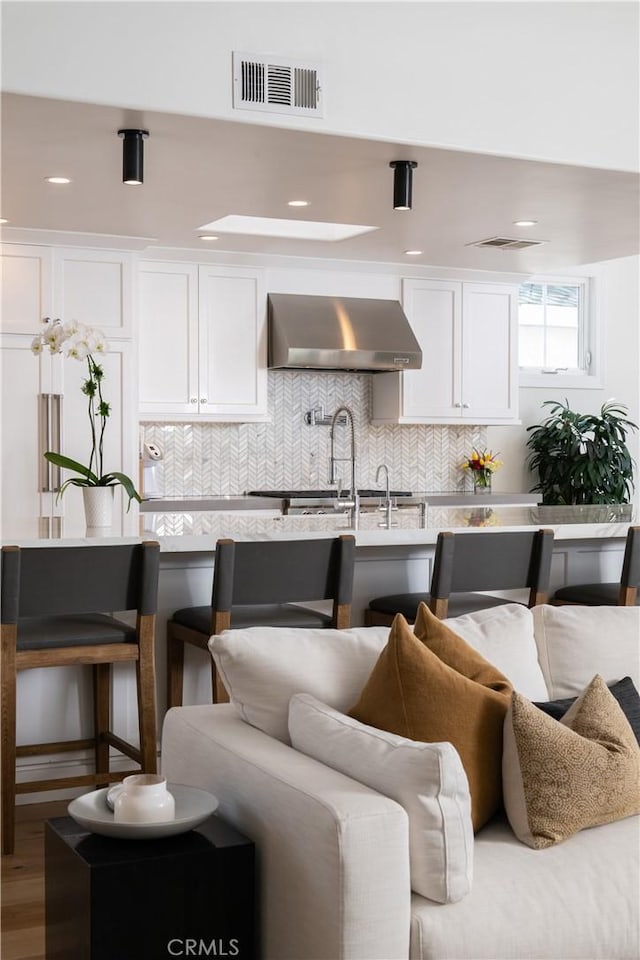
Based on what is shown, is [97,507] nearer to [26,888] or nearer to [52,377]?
[26,888]

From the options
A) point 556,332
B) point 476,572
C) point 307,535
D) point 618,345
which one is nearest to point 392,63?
point 307,535

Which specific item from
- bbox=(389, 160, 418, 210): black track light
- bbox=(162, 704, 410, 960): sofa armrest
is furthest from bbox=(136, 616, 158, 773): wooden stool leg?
bbox=(389, 160, 418, 210): black track light

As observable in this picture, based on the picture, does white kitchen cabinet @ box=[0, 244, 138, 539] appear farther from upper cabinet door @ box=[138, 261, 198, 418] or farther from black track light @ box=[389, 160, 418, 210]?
black track light @ box=[389, 160, 418, 210]

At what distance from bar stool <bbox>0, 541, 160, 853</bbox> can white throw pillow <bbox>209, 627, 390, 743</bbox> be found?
1031 mm

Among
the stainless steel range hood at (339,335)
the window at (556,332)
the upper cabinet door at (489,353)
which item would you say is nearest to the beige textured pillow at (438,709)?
the stainless steel range hood at (339,335)

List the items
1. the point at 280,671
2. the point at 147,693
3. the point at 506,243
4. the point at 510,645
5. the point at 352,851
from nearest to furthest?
the point at 352,851, the point at 280,671, the point at 510,645, the point at 147,693, the point at 506,243

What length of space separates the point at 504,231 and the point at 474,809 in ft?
13.3

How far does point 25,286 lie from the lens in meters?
5.77

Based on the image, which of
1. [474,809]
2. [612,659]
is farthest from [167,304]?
[474,809]

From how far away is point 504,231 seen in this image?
5723 millimetres

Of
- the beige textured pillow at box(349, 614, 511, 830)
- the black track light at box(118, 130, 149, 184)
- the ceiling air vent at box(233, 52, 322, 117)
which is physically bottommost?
the beige textured pillow at box(349, 614, 511, 830)

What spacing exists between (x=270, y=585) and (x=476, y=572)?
76 centimetres

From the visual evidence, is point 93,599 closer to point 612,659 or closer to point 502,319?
point 612,659

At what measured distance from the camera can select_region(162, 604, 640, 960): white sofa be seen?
188 centimetres
